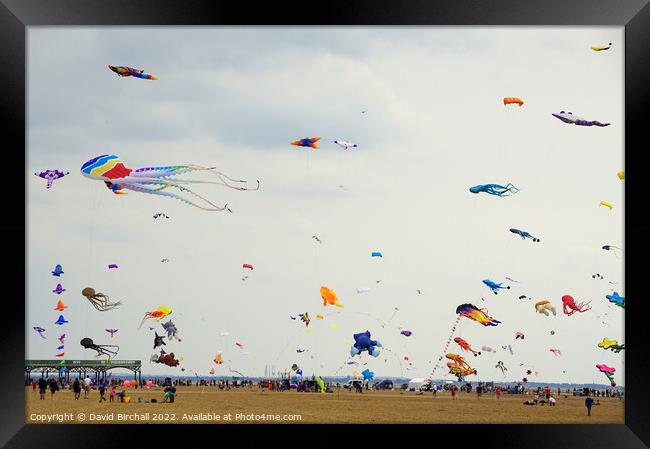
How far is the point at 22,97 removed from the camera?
12.0 m

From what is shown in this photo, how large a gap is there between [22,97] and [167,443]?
555cm

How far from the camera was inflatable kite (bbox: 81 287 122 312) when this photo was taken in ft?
67.0

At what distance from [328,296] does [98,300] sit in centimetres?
591

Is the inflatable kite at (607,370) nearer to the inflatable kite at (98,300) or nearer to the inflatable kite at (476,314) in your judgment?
the inflatable kite at (476,314)

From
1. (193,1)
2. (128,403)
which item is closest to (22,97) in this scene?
(193,1)

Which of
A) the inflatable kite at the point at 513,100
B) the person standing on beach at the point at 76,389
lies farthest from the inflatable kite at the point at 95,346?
the inflatable kite at the point at 513,100

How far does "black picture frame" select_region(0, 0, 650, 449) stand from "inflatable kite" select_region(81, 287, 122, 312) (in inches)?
340

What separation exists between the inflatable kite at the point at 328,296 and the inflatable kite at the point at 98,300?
5.28 m

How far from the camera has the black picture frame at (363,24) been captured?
11773 mm

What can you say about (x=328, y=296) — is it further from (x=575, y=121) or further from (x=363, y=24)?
(x=363, y=24)

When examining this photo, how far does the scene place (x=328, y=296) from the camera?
2133 cm

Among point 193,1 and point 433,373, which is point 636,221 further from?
point 433,373

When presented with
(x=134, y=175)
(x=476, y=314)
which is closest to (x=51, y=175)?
(x=134, y=175)

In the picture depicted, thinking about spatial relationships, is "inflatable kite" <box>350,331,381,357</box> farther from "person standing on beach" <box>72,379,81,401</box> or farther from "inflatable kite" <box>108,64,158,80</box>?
"inflatable kite" <box>108,64,158,80</box>
